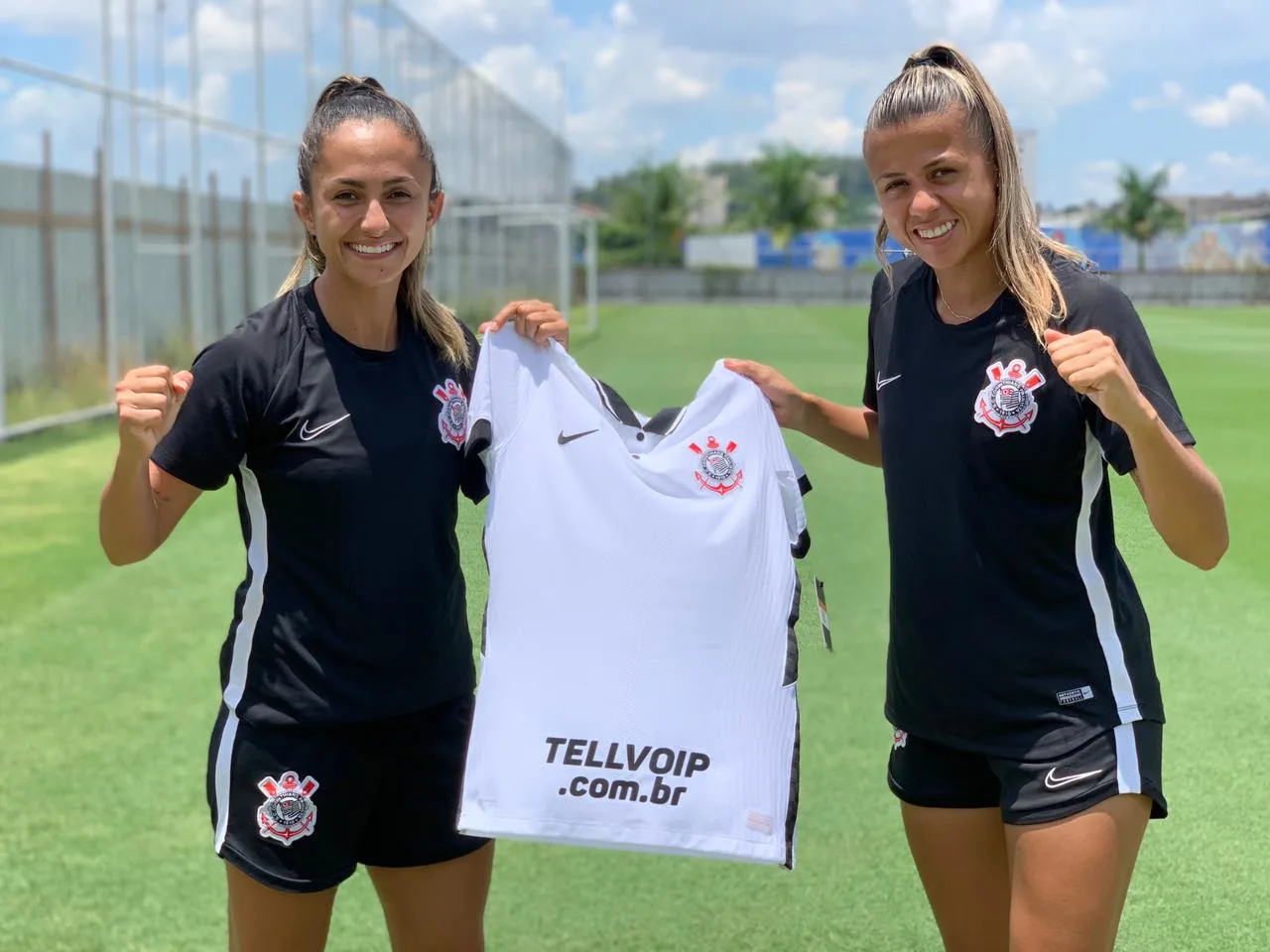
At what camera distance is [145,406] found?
228 cm

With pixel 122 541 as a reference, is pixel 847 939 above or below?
below

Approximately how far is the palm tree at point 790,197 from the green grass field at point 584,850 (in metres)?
75.4

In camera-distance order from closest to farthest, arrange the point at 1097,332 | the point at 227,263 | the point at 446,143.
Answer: the point at 1097,332, the point at 227,263, the point at 446,143

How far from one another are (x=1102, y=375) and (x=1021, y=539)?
1.20 feet

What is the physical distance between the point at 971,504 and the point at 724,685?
54cm

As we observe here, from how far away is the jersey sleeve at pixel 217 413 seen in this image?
93.1 inches

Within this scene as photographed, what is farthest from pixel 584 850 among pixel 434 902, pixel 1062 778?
pixel 1062 778

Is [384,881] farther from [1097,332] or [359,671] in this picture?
[1097,332]

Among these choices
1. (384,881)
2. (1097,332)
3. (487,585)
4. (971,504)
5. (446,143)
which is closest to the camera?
(1097,332)

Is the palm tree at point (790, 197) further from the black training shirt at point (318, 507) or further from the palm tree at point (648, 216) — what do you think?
the black training shirt at point (318, 507)

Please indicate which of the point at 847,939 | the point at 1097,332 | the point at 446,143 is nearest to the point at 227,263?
the point at 446,143

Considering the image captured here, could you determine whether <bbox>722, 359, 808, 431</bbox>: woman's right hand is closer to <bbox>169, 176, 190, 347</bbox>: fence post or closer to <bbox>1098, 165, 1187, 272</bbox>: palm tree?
<bbox>169, 176, 190, 347</bbox>: fence post

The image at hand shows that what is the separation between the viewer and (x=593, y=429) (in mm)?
2645

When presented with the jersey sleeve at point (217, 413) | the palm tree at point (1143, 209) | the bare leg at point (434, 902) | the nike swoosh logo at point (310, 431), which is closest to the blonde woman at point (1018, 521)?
the bare leg at point (434, 902)
